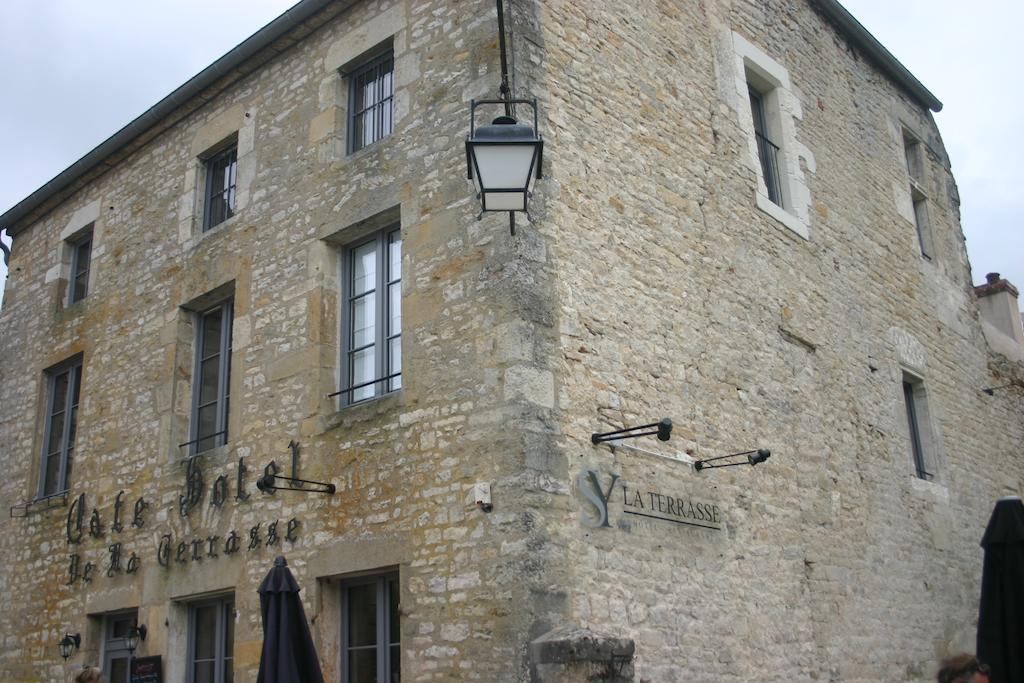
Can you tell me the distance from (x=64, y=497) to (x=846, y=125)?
342 inches

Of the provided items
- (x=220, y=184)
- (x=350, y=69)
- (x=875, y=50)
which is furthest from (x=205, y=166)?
(x=875, y=50)

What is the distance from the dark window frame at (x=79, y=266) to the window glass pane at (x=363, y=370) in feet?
15.2

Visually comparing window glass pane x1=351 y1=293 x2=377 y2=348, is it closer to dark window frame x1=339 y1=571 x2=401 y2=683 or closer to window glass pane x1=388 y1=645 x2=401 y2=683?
dark window frame x1=339 y1=571 x2=401 y2=683

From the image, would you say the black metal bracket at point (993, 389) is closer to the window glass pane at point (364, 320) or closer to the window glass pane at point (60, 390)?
the window glass pane at point (364, 320)

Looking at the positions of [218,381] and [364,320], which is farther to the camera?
[218,381]

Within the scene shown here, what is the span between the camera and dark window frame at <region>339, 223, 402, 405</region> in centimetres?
755

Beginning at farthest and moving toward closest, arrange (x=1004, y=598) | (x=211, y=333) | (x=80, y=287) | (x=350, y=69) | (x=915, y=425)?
(x=80, y=287)
(x=915, y=425)
(x=211, y=333)
(x=350, y=69)
(x=1004, y=598)

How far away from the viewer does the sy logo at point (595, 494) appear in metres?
6.46

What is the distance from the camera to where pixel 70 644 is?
29.8 feet

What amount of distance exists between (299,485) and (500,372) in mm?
2034

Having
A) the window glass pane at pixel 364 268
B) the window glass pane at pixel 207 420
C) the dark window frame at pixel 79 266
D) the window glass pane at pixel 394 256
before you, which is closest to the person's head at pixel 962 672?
the window glass pane at pixel 394 256

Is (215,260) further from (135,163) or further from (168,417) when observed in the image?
(135,163)

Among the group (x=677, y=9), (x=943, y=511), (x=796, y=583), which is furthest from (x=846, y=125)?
(x=796, y=583)

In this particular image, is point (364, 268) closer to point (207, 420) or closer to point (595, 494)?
point (207, 420)
